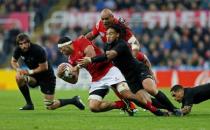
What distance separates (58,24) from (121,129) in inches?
991

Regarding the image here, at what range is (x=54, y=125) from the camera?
13938 mm

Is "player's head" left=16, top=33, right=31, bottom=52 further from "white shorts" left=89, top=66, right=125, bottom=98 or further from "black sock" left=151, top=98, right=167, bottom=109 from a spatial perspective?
"black sock" left=151, top=98, right=167, bottom=109

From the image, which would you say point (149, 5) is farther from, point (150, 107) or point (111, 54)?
point (111, 54)

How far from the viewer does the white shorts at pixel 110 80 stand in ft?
53.4

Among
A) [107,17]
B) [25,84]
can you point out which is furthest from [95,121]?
[25,84]

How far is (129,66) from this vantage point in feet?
52.4

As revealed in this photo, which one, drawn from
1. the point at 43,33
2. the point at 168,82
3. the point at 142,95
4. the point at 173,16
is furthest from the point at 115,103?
the point at 43,33

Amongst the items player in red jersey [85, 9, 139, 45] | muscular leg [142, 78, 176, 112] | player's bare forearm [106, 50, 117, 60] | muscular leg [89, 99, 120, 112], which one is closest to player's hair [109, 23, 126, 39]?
player in red jersey [85, 9, 139, 45]

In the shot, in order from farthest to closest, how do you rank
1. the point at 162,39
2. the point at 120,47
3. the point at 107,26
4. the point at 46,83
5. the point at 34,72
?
the point at 162,39 < the point at 46,83 < the point at 34,72 < the point at 107,26 < the point at 120,47

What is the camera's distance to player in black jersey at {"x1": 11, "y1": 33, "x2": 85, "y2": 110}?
18.2m

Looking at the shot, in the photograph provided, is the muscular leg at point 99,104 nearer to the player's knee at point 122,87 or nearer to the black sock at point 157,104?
the player's knee at point 122,87

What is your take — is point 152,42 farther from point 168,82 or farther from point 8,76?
point 8,76

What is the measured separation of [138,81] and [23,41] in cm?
331

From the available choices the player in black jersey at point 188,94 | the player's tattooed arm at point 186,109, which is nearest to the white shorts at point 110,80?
the player in black jersey at point 188,94
